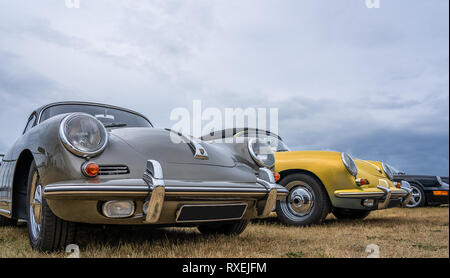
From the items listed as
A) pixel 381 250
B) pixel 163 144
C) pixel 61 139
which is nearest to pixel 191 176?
pixel 163 144

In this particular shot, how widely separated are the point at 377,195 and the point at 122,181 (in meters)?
3.37

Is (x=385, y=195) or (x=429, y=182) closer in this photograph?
(x=385, y=195)

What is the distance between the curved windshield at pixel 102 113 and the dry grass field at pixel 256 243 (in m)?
1.00

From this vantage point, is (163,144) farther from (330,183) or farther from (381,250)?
(330,183)

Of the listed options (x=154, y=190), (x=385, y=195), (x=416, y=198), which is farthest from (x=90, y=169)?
(x=416, y=198)

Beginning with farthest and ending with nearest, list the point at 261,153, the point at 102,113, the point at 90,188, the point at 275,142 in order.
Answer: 1. the point at 275,142
2. the point at 102,113
3. the point at 261,153
4. the point at 90,188

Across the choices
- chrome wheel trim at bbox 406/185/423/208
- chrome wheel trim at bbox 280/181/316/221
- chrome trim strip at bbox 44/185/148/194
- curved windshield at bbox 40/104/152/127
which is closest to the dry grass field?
chrome wheel trim at bbox 280/181/316/221

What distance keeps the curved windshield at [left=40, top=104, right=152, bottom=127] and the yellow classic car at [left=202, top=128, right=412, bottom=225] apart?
1.41 m

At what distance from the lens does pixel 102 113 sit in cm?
366

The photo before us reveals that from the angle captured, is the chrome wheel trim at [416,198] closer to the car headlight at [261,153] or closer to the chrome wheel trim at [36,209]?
the car headlight at [261,153]

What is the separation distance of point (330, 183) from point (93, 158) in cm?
299

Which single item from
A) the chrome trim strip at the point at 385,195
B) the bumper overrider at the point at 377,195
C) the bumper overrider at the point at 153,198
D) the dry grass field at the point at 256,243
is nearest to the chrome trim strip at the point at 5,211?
the dry grass field at the point at 256,243

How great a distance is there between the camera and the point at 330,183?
178 inches

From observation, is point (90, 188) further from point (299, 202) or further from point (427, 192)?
point (427, 192)
